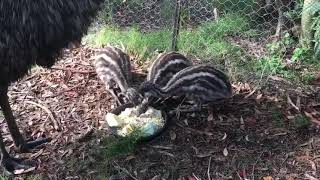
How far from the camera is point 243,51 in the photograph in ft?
13.8

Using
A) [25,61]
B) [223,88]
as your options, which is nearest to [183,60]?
[223,88]

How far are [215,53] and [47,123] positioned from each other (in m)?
1.49

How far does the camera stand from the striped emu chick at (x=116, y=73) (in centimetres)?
355

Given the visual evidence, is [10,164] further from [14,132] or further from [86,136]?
[86,136]

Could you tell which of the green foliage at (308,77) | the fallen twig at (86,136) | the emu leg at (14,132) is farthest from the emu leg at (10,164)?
the green foliage at (308,77)

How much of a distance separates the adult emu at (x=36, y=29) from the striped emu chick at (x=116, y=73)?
2.72 feet

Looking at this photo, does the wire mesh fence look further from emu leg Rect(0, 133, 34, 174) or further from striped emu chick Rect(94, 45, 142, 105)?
emu leg Rect(0, 133, 34, 174)

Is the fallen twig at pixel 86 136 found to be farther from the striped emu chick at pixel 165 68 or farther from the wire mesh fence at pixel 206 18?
the wire mesh fence at pixel 206 18

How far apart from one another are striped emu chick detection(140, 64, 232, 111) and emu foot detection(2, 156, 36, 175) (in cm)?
87

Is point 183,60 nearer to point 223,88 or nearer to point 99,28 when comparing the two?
point 223,88

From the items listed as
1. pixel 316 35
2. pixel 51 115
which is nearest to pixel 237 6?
pixel 316 35

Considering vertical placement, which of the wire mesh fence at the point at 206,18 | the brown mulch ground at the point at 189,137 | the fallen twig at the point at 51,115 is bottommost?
the brown mulch ground at the point at 189,137

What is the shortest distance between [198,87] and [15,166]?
126 centimetres

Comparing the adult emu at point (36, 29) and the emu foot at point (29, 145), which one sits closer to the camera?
the adult emu at point (36, 29)
